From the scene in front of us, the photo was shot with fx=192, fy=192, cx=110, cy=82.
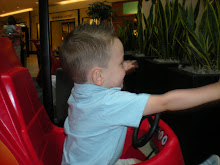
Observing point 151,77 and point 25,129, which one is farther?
point 151,77

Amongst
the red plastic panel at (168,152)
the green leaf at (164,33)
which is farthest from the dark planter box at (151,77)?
the red plastic panel at (168,152)

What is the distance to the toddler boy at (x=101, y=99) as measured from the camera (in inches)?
23.2

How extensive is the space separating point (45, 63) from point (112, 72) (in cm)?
43

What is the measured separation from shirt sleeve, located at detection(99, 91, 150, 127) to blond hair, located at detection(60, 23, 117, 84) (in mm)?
126

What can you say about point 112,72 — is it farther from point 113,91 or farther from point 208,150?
point 208,150

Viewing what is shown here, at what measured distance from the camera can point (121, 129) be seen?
69 cm

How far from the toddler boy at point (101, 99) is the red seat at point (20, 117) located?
13 cm

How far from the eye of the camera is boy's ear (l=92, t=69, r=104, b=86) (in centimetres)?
64

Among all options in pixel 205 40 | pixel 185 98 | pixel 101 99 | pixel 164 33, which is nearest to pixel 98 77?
pixel 101 99

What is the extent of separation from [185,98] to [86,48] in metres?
0.35

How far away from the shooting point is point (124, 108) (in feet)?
1.92

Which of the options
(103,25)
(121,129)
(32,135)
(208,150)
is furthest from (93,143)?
(208,150)

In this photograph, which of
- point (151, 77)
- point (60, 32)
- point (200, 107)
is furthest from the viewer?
point (60, 32)

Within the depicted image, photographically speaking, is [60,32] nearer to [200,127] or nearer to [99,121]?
[200,127]
